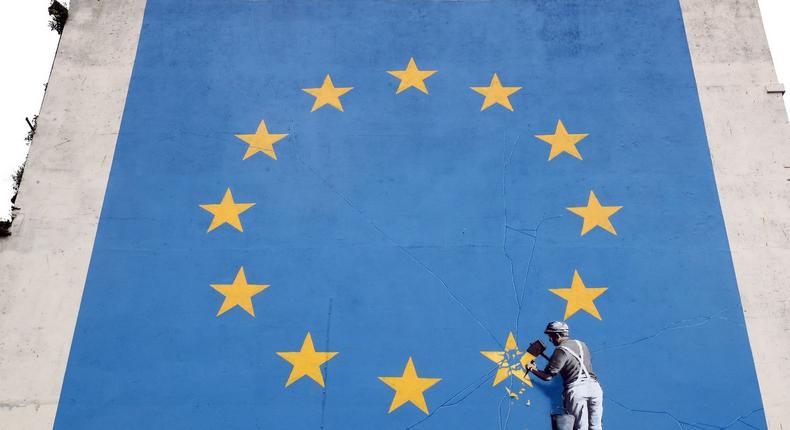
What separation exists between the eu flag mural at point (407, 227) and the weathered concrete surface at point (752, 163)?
176mm

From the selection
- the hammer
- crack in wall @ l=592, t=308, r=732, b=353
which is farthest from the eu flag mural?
the hammer

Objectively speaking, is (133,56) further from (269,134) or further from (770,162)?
(770,162)

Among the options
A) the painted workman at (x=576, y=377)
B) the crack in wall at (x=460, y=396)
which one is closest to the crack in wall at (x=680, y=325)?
the painted workman at (x=576, y=377)

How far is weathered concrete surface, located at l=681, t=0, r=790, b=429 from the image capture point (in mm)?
7727

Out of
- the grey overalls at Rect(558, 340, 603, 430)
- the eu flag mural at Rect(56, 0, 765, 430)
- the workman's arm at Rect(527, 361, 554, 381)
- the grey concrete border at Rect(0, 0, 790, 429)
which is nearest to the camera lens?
the grey overalls at Rect(558, 340, 603, 430)

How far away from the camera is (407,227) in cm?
841

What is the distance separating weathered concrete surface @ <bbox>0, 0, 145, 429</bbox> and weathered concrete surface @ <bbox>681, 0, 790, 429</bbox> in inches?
288

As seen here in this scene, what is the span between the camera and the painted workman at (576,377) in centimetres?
747

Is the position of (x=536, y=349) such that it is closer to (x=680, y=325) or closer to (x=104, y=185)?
(x=680, y=325)

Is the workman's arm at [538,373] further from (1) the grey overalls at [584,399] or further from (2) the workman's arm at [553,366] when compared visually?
(1) the grey overalls at [584,399]

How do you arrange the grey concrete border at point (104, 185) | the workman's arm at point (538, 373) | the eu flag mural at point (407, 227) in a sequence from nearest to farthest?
1. the workman's arm at point (538, 373)
2. the eu flag mural at point (407, 227)
3. the grey concrete border at point (104, 185)

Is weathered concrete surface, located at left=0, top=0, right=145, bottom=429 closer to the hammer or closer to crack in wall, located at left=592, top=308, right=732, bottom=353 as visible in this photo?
the hammer

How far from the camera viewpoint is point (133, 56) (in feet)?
31.4

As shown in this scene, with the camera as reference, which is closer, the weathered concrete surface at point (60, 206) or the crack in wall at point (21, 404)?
the crack in wall at point (21, 404)
